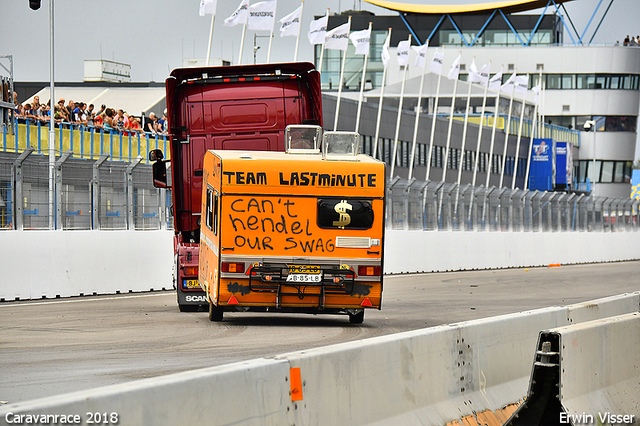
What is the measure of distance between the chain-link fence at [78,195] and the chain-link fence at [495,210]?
443 inches

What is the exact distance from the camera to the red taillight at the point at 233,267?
45.5 feet

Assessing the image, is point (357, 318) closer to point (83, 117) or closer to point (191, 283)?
point (191, 283)

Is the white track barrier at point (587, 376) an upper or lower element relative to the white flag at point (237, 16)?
lower

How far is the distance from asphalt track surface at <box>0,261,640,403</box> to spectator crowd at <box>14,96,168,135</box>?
9.45 metres

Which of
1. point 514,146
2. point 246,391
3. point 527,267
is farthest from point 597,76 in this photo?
point 246,391

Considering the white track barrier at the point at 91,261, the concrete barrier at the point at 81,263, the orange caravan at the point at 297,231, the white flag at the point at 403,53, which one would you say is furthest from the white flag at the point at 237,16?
the orange caravan at the point at 297,231

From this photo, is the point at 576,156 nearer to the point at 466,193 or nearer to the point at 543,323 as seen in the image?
the point at 466,193

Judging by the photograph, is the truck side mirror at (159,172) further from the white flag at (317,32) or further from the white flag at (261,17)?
the white flag at (317,32)

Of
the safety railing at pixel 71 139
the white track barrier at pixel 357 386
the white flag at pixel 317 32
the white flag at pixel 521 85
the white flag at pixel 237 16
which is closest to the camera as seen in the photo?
the white track barrier at pixel 357 386

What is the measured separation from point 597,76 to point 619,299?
3399 inches

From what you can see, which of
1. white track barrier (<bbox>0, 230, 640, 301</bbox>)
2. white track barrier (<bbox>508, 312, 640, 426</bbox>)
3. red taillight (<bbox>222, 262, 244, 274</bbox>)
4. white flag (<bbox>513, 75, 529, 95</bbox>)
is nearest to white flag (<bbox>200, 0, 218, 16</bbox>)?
white track barrier (<bbox>0, 230, 640, 301</bbox>)

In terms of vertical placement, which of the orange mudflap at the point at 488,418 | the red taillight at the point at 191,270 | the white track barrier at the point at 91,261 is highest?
the orange mudflap at the point at 488,418

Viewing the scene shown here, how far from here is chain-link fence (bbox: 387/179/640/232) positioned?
32.9m

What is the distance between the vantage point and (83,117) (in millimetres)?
29828
